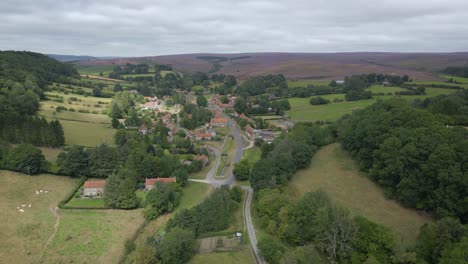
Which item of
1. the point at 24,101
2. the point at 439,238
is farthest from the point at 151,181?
the point at 24,101

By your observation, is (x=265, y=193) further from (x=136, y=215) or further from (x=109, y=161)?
(x=109, y=161)

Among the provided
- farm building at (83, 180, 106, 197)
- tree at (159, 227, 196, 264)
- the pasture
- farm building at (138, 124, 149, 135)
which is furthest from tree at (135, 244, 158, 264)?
farm building at (138, 124, 149, 135)

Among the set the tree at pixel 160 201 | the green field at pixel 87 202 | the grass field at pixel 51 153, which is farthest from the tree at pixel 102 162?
the tree at pixel 160 201

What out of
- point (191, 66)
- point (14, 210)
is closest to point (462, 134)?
point (14, 210)

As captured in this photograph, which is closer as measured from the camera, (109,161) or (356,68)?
(109,161)

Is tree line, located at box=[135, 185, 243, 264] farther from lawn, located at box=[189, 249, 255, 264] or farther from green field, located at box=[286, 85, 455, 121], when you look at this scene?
green field, located at box=[286, 85, 455, 121]

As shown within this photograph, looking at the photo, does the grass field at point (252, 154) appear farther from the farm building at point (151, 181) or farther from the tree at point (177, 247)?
the tree at point (177, 247)
